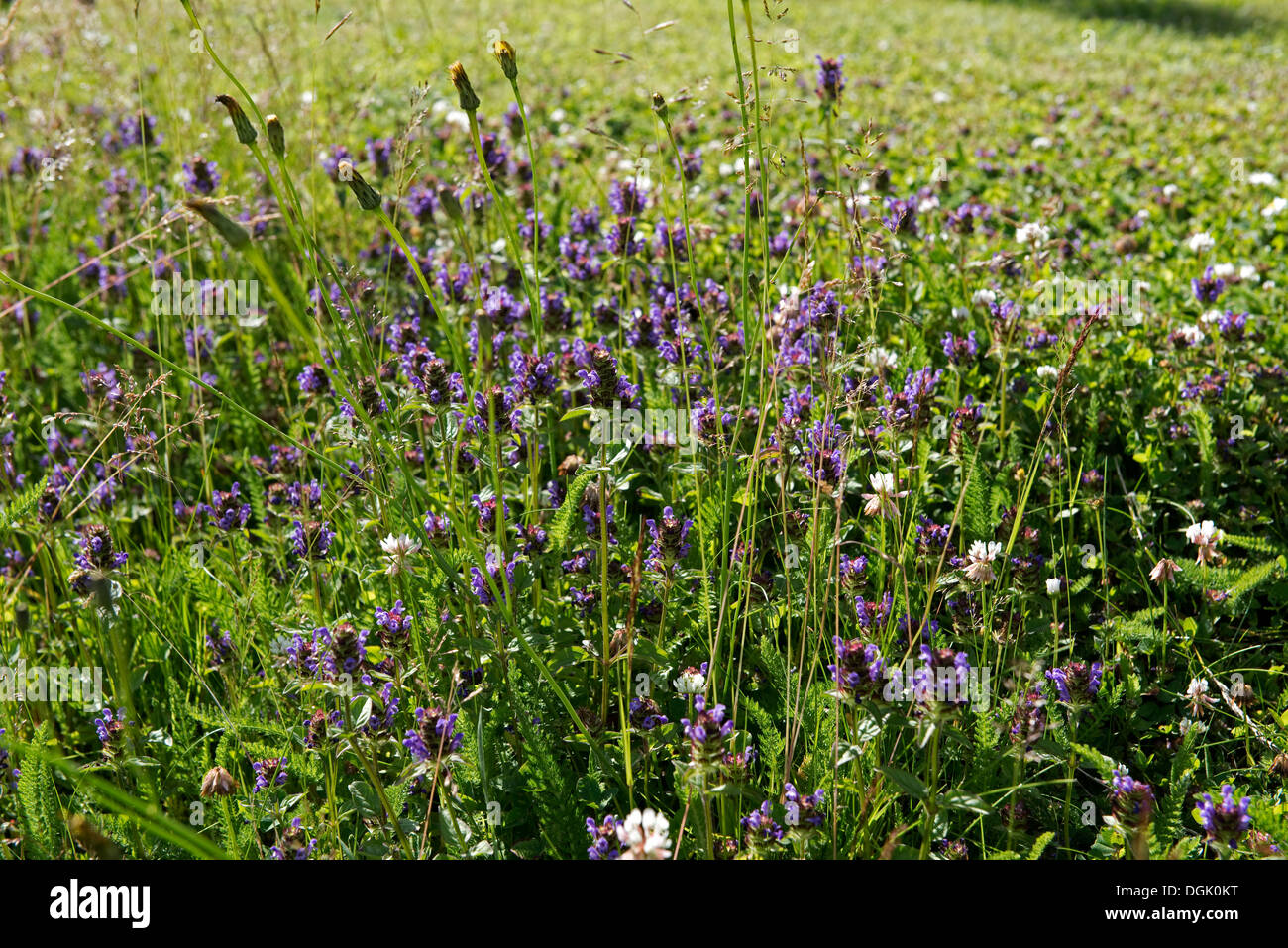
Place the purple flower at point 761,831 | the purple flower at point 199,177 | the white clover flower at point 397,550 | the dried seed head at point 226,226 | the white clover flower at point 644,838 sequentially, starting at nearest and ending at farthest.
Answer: the dried seed head at point 226,226
the white clover flower at point 644,838
the purple flower at point 761,831
the white clover flower at point 397,550
the purple flower at point 199,177

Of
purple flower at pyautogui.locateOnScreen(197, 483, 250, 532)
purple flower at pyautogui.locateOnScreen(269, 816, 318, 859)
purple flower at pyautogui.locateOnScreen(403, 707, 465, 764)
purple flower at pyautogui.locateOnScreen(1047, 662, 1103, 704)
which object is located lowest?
purple flower at pyautogui.locateOnScreen(269, 816, 318, 859)

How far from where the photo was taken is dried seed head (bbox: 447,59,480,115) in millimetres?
1552

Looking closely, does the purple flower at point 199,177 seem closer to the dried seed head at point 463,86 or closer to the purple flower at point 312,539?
the purple flower at point 312,539

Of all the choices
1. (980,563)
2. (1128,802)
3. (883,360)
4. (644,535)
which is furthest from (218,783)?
(883,360)

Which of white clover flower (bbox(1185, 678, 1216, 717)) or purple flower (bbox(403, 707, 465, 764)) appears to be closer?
purple flower (bbox(403, 707, 465, 764))

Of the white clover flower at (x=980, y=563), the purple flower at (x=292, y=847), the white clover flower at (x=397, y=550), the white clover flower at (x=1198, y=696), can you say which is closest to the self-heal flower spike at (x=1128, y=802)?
the white clover flower at (x=980, y=563)

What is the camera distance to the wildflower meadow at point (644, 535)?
1.78 meters

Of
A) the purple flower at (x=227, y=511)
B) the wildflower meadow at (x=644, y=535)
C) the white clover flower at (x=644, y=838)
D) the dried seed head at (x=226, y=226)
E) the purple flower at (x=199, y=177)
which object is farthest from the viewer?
the purple flower at (x=199, y=177)

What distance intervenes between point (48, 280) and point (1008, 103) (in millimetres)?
5988

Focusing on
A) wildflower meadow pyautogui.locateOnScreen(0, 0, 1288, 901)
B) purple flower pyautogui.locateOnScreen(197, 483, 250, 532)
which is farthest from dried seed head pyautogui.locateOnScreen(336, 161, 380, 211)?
purple flower pyautogui.locateOnScreen(197, 483, 250, 532)

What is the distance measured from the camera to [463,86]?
63.1 inches

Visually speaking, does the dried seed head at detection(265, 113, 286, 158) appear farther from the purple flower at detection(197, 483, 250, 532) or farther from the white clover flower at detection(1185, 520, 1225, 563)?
the white clover flower at detection(1185, 520, 1225, 563)
